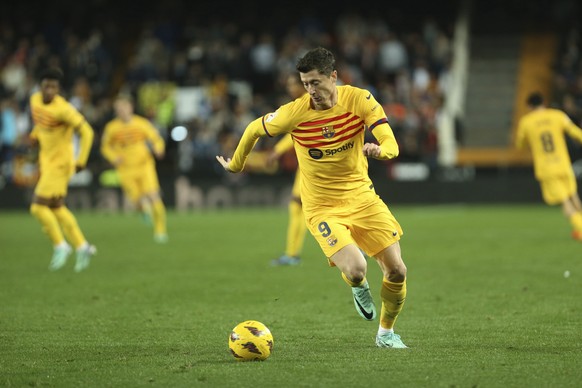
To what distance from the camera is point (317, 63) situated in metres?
7.57

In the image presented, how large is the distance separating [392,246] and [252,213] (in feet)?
54.8

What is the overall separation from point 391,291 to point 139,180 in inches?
482

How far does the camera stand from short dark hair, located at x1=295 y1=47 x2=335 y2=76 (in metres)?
7.58

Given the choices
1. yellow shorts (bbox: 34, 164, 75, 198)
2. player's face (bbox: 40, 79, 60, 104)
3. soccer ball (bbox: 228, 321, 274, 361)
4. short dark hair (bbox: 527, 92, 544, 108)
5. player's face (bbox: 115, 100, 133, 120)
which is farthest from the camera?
player's face (bbox: 115, 100, 133, 120)

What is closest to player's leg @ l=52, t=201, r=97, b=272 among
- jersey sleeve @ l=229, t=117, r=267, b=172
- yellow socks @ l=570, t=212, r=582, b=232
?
jersey sleeve @ l=229, t=117, r=267, b=172

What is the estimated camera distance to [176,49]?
30.8m

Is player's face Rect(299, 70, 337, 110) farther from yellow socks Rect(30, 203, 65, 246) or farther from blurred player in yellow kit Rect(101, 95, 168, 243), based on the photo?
blurred player in yellow kit Rect(101, 95, 168, 243)

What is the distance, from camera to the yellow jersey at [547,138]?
53.0 ft

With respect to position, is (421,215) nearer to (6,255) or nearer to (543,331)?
(6,255)

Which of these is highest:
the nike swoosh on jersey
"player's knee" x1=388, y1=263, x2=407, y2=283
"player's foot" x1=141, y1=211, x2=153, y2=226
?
"player's knee" x1=388, y1=263, x2=407, y2=283

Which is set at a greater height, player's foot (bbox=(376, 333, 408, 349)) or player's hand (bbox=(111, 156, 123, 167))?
player's hand (bbox=(111, 156, 123, 167))

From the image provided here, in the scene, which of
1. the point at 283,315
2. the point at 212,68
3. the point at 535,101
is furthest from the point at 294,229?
the point at 212,68

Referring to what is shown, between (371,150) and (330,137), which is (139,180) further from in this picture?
(371,150)

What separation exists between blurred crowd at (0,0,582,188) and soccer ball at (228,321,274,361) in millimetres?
17973
